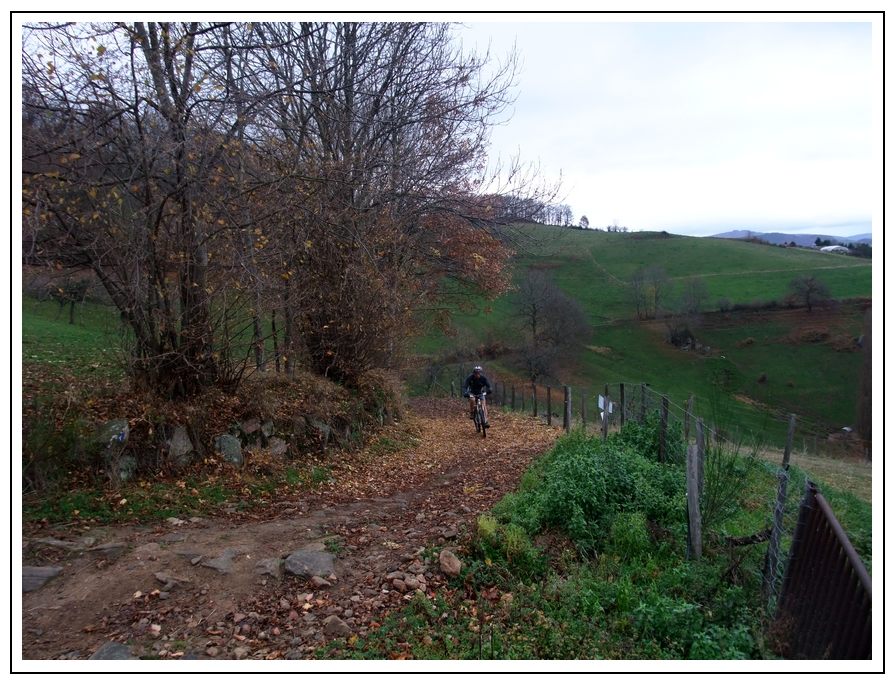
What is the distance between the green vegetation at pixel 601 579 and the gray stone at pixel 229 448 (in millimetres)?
3212

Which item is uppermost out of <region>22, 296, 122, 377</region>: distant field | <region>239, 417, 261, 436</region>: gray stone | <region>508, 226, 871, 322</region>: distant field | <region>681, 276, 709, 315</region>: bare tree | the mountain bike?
<region>508, 226, 871, 322</region>: distant field

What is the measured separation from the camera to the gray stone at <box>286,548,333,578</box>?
15.4 ft

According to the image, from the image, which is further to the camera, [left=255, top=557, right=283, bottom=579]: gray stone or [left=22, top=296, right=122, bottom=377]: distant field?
[left=22, top=296, right=122, bottom=377]: distant field

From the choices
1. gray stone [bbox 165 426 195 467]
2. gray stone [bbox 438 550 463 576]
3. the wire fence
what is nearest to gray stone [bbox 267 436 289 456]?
gray stone [bbox 165 426 195 467]

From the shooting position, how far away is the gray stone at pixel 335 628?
3896mm

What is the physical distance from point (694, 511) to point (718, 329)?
2070 inches

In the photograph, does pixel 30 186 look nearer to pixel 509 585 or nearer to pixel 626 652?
pixel 509 585

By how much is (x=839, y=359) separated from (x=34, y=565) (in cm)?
4309

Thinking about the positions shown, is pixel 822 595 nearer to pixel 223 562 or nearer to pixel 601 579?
pixel 601 579

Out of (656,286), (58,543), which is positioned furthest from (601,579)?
(656,286)

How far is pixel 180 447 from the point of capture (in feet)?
22.1

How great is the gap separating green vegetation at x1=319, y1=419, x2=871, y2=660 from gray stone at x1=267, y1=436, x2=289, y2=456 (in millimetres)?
3151

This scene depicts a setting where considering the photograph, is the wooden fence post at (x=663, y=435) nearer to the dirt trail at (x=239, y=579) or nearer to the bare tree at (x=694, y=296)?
the dirt trail at (x=239, y=579)

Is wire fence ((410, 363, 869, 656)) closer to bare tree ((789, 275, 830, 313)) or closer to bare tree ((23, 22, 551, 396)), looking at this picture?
bare tree ((23, 22, 551, 396))
